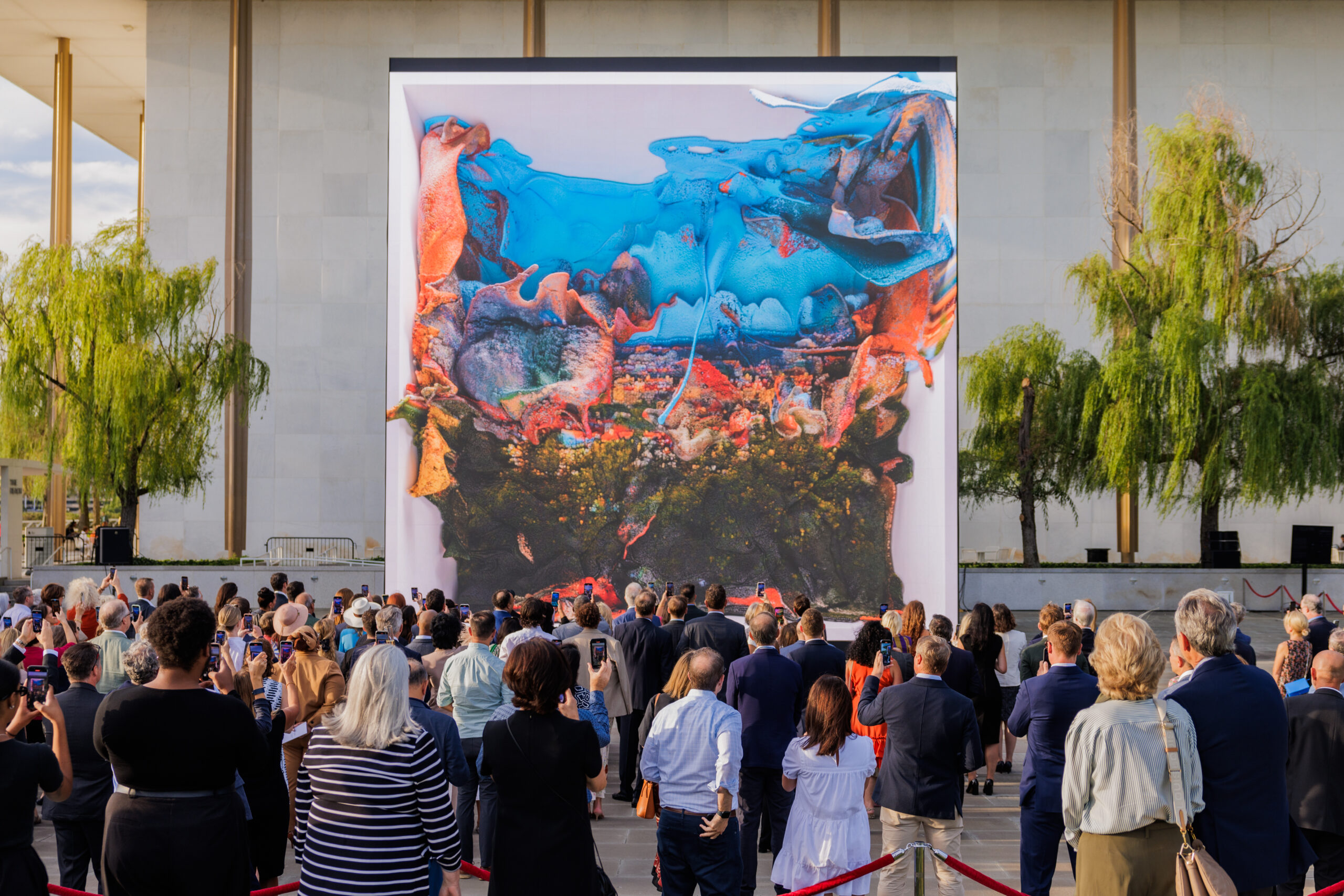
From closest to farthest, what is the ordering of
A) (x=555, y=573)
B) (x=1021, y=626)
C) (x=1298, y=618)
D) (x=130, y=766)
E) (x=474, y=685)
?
(x=130, y=766) → (x=474, y=685) → (x=1298, y=618) → (x=555, y=573) → (x=1021, y=626)

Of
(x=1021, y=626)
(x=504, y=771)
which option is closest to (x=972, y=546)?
(x=1021, y=626)

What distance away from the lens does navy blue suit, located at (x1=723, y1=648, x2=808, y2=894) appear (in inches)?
247

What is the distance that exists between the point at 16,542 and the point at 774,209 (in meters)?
18.1

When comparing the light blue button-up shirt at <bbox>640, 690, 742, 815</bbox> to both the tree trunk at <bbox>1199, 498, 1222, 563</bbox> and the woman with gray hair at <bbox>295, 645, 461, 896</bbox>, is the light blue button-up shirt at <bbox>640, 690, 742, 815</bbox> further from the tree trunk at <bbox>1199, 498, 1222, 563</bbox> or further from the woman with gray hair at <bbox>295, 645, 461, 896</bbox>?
the tree trunk at <bbox>1199, 498, 1222, 563</bbox>

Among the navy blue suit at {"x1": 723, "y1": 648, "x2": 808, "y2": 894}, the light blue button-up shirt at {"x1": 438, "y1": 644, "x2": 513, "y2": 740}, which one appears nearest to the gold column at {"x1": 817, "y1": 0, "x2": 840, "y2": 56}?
the navy blue suit at {"x1": 723, "y1": 648, "x2": 808, "y2": 894}

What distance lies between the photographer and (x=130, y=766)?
3.83 meters

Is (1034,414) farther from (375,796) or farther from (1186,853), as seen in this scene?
(375,796)

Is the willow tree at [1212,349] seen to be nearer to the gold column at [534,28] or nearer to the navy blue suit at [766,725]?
the gold column at [534,28]

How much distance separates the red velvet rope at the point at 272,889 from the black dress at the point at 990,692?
4382mm

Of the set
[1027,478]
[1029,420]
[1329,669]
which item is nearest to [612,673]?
[1329,669]

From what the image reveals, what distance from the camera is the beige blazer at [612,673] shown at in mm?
8047

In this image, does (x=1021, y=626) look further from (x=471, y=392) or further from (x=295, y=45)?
(x=295, y=45)

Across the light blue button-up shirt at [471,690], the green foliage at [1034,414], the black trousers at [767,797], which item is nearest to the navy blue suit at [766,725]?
the black trousers at [767,797]

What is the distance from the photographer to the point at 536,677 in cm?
407
